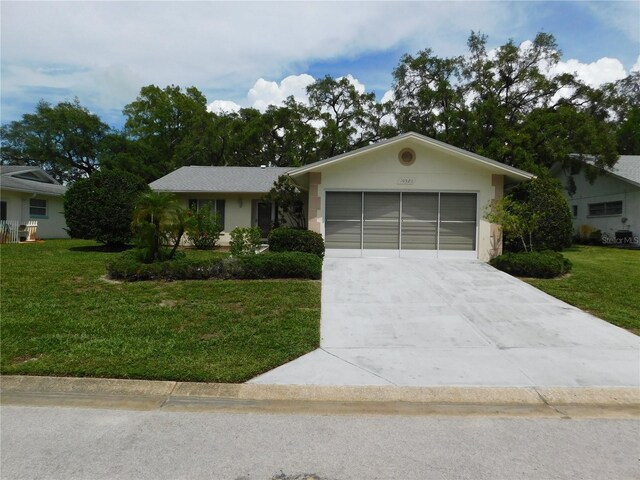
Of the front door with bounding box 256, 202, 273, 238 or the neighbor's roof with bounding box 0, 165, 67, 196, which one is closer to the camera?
the front door with bounding box 256, 202, 273, 238

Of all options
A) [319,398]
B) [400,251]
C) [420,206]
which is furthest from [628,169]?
[319,398]

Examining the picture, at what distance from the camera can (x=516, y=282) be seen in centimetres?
1080

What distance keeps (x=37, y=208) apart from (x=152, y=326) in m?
21.7

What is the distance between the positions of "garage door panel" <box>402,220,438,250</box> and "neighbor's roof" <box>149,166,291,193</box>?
7608 mm

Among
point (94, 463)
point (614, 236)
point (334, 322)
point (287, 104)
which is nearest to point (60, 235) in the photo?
point (287, 104)

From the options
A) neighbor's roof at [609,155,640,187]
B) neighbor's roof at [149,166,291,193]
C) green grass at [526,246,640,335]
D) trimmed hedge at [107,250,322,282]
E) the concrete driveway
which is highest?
neighbor's roof at [609,155,640,187]

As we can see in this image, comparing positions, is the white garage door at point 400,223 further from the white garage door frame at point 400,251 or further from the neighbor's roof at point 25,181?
the neighbor's roof at point 25,181

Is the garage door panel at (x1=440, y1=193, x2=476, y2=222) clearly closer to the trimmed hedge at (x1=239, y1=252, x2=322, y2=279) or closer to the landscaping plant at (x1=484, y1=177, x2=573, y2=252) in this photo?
the landscaping plant at (x1=484, y1=177, x2=573, y2=252)

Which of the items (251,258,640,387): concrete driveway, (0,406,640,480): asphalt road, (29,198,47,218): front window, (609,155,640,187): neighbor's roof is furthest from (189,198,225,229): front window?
(609,155,640,187): neighbor's roof

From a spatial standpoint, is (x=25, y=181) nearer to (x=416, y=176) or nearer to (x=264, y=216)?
(x=264, y=216)

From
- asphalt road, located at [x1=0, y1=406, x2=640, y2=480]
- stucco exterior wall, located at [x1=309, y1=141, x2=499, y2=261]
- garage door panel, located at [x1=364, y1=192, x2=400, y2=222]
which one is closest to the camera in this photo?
asphalt road, located at [x1=0, y1=406, x2=640, y2=480]

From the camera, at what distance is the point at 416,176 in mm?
14086

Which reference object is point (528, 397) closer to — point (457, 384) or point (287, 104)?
point (457, 384)

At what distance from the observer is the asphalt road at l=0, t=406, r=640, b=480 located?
129 inches
